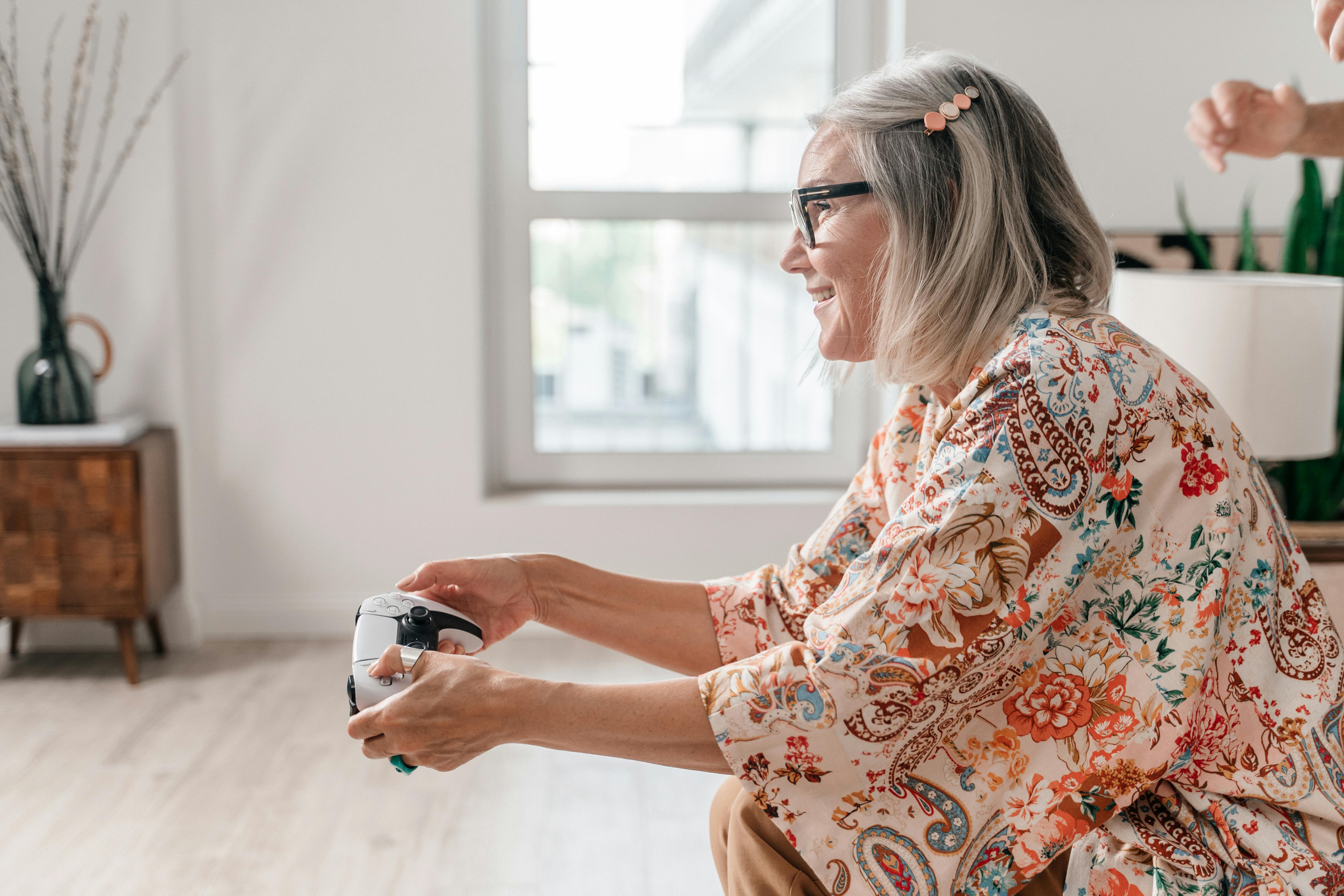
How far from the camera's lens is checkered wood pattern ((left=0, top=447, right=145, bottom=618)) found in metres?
2.69

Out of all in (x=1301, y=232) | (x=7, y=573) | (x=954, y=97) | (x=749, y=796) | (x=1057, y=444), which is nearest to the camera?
(x=1057, y=444)

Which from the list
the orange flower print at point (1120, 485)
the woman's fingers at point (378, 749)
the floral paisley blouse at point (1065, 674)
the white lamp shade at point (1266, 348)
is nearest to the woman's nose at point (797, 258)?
the floral paisley blouse at point (1065, 674)

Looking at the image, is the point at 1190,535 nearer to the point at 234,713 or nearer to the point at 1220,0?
the point at 234,713

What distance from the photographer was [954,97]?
1.07 metres

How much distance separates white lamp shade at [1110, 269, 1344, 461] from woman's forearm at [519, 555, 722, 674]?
1.13 metres

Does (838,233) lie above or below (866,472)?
above

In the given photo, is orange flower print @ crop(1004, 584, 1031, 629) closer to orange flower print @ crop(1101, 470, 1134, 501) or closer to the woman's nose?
orange flower print @ crop(1101, 470, 1134, 501)

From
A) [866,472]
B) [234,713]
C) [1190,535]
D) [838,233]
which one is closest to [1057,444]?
[1190,535]

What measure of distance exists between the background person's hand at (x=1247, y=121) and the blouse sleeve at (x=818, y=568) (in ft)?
2.11

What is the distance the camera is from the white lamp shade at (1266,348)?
190cm

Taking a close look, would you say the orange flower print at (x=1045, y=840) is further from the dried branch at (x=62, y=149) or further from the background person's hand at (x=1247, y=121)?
the dried branch at (x=62, y=149)

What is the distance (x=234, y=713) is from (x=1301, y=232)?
280 cm

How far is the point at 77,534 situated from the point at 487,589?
1.86 meters

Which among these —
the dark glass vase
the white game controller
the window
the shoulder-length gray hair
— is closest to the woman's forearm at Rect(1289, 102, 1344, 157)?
the shoulder-length gray hair
